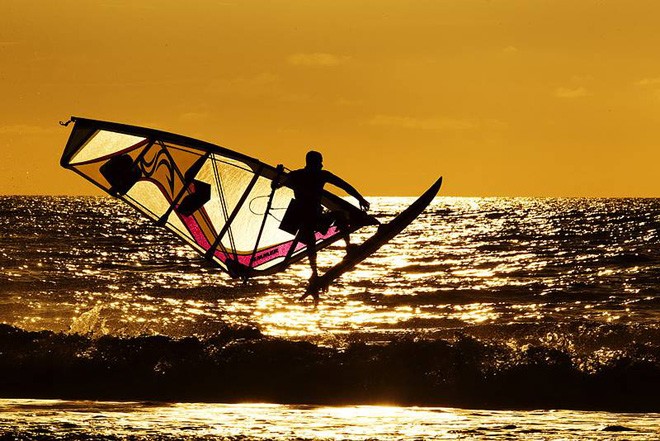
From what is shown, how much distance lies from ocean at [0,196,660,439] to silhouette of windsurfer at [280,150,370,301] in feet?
7.27

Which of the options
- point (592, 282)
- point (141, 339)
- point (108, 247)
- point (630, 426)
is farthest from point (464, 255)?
point (630, 426)

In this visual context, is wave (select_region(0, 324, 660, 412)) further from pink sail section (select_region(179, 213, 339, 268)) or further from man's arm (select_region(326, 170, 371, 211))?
man's arm (select_region(326, 170, 371, 211))

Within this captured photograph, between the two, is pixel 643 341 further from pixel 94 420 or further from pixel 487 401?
pixel 94 420

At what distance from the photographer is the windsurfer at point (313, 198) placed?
11.2 m

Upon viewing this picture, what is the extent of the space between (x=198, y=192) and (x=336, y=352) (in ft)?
15.9

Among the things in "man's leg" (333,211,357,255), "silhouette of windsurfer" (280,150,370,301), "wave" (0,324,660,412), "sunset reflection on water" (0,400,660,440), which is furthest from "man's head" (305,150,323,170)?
"wave" (0,324,660,412)

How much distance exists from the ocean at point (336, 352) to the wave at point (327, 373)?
3 centimetres

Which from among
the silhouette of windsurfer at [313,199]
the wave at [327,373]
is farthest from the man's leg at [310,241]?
the wave at [327,373]

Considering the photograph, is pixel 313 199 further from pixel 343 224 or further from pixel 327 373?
pixel 327 373

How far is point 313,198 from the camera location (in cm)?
1141

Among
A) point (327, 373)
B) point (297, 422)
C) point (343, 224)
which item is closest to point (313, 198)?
point (343, 224)

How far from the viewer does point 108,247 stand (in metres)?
47.7

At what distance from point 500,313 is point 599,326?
12.9ft

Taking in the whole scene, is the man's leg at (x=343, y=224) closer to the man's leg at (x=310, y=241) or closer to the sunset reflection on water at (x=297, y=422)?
the man's leg at (x=310, y=241)
